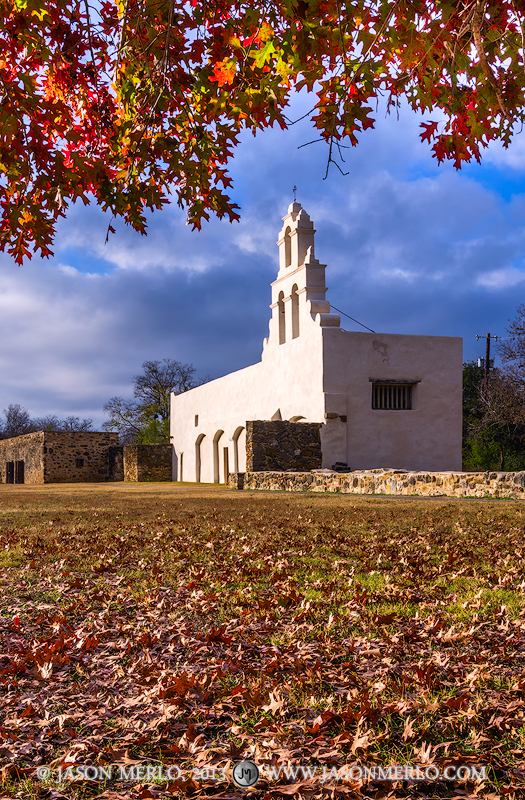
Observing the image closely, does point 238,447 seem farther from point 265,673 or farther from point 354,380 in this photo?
point 265,673

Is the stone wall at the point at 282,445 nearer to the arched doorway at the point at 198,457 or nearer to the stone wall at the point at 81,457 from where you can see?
the arched doorway at the point at 198,457

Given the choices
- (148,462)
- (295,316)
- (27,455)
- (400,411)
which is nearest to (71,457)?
(27,455)

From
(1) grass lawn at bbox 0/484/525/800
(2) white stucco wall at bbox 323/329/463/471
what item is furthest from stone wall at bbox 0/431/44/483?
(1) grass lawn at bbox 0/484/525/800

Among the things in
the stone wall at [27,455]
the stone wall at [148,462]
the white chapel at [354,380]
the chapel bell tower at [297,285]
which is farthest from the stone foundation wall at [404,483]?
the stone wall at [27,455]

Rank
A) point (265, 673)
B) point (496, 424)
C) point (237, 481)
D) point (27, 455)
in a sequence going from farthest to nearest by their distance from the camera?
point (27, 455) < point (496, 424) < point (237, 481) < point (265, 673)

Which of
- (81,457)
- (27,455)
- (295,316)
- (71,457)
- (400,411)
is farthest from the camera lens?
(27,455)

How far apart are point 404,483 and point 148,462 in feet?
73.6

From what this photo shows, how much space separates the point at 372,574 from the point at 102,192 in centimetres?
344

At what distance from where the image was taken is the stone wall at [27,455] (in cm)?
3628

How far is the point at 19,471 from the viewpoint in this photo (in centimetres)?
4100

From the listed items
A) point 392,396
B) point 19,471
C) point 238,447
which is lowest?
point 19,471

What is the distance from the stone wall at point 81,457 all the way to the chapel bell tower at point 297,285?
17675 mm

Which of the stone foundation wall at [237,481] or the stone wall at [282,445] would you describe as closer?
the stone foundation wall at [237,481]

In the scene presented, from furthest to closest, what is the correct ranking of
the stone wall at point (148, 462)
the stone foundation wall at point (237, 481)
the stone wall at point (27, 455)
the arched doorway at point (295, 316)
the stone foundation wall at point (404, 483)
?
the stone wall at point (27, 455), the stone wall at point (148, 462), the arched doorway at point (295, 316), the stone foundation wall at point (237, 481), the stone foundation wall at point (404, 483)
